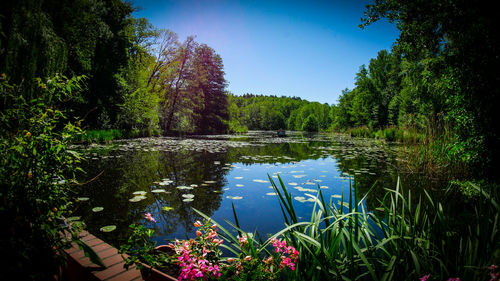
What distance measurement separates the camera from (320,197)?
151 centimetres

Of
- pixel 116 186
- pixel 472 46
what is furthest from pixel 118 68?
pixel 472 46

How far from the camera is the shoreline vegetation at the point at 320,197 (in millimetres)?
1145

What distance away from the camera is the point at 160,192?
4.18 meters

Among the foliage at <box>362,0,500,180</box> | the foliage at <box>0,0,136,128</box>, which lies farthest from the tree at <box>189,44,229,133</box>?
the foliage at <box>362,0,500,180</box>

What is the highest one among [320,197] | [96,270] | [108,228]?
[320,197]

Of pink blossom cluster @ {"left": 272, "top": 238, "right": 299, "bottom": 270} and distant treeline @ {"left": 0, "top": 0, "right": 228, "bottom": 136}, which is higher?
distant treeline @ {"left": 0, "top": 0, "right": 228, "bottom": 136}

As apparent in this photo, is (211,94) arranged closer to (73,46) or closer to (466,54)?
(73,46)

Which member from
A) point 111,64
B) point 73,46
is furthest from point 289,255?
point 111,64

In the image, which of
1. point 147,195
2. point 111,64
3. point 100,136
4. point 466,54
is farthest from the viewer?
point 111,64

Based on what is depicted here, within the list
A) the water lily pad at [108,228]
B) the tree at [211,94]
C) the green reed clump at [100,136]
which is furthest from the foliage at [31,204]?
the tree at [211,94]

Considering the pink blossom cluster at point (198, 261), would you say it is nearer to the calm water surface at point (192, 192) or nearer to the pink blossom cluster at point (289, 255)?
the calm water surface at point (192, 192)

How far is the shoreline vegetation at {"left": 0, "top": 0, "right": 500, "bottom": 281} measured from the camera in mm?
1145

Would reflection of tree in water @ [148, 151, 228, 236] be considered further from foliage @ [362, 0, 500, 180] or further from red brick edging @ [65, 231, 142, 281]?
foliage @ [362, 0, 500, 180]

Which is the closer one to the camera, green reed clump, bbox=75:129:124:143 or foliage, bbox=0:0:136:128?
foliage, bbox=0:0:136:128
